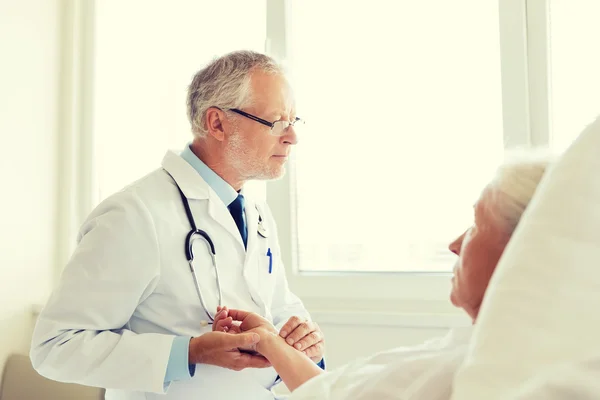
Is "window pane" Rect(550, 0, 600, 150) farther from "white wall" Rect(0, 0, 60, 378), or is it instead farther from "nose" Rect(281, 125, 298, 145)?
"white wall" Rect(0, 0, 60, 378)

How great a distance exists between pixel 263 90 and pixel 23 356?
1544mm

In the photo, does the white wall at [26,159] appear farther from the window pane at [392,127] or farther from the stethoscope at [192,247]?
the stethoscope at [192,247]

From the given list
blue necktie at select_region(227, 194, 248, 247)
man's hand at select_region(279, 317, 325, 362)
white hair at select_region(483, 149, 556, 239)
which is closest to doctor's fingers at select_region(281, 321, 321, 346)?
man's hand at select_region(279, 317, 325, 362)

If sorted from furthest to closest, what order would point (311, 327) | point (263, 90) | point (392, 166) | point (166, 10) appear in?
point (166, 10), point (392, 166), point (263, 90), point (311, 327)

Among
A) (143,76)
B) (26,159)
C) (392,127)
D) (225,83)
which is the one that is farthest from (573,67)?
(26,159)

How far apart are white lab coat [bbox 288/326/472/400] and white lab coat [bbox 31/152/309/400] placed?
0.59 metres

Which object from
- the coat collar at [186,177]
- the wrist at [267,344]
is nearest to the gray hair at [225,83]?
the coat collar at [186,177]

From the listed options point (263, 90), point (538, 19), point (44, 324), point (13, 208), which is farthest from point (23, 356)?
point (538, 19)

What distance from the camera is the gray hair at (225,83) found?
1.65 meters

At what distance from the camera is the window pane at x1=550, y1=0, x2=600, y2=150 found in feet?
6.21

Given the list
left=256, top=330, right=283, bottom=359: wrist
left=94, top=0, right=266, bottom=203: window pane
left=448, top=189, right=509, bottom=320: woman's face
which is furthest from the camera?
left=94, top=0, right=266, bottom=203: window pane

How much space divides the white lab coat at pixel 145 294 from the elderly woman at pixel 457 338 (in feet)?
2.00

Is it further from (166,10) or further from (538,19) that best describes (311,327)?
(166,10)

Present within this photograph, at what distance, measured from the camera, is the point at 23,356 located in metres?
2.39
